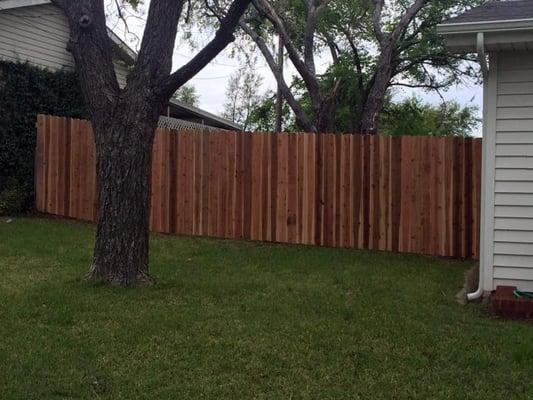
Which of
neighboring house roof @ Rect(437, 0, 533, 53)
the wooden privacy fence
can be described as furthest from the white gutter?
the wooden privacy fence

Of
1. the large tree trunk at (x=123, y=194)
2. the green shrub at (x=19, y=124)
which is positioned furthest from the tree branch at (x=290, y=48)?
the large tree trunk at (x=123, y=194)

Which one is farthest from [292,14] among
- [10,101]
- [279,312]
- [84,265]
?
[279,312]

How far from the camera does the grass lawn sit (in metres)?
3.89

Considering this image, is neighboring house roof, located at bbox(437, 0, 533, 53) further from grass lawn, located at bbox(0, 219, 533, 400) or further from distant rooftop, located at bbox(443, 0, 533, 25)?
grass lawn, located at bbox(0, 219, 533, 400)

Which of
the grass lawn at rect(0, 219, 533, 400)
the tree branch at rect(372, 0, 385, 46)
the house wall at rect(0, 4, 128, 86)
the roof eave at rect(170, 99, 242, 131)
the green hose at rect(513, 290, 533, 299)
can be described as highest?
the tree branch at rect(372, 0, 385, 46)

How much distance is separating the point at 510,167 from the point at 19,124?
9605 mm

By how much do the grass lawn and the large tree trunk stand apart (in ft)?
1.00

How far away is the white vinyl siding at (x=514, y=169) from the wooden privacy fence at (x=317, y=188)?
8.67 ft

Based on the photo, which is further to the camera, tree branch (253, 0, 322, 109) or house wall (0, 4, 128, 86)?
tree branch (253, 0, 322, 109)

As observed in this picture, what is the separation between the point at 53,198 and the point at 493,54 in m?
8.49

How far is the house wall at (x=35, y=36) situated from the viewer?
41.2 ft

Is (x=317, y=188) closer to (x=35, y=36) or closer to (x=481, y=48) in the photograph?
(x=481, y=48)

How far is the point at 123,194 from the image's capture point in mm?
6309

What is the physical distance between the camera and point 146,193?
6.46 meters
